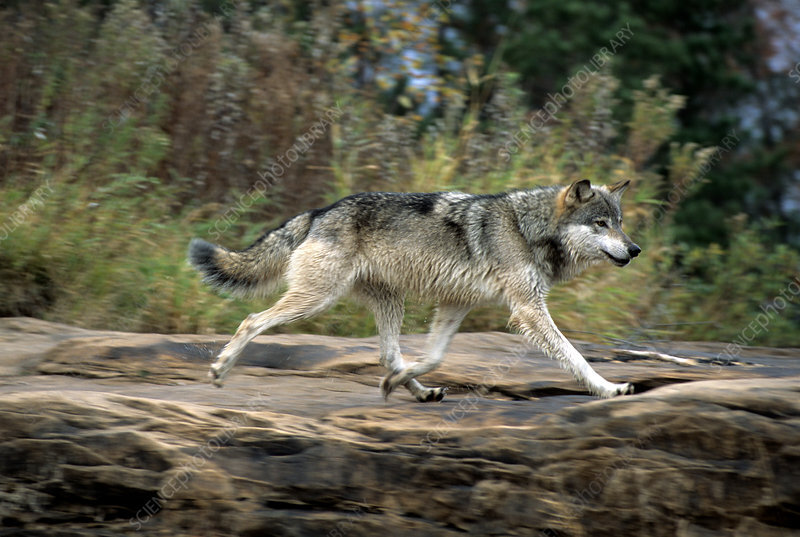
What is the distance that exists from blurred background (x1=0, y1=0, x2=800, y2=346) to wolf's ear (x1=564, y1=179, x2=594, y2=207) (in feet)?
6.57

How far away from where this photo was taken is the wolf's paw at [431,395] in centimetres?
573

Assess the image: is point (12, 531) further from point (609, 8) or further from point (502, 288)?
point (609, 8)

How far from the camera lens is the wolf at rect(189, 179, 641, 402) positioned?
5895mm

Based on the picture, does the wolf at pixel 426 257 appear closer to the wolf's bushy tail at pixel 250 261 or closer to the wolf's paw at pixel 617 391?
the wolf's bushy tail at pixel 250 261

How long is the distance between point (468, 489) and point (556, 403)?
0.94 metres

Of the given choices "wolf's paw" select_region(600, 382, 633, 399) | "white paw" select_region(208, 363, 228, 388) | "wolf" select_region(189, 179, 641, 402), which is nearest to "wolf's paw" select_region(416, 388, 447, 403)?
"wolf" select_region(189, 179, 641, 402)

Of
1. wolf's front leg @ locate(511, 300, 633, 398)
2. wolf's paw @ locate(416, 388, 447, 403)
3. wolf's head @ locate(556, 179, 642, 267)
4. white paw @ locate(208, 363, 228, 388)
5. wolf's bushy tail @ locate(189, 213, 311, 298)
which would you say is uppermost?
wolf's head @ locate(556, 179, 642, 267)

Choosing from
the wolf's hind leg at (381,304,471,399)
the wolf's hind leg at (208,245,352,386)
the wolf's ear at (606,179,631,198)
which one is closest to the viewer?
the wolf's hind leg at (381,304,471,399)

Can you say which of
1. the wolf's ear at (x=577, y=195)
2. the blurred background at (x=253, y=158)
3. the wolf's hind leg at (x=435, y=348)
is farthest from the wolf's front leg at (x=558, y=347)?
the blurred background at (x=253, y=158)

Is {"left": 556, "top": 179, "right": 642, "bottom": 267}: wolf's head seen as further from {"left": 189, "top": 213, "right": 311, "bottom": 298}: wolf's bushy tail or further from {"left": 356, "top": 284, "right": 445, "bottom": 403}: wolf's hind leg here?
{"left": 189, "top": 213, "right": 311, "bottom": 298}: wolf's bushy tail

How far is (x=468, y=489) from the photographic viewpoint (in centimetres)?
444

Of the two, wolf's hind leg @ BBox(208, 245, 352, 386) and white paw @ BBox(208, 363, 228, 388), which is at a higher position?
wolf's hind leg @ BBox(208, 245, 352, 386)

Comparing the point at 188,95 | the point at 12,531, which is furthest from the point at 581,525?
the point at 188,95

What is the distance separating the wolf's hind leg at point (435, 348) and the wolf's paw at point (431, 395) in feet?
0.40
